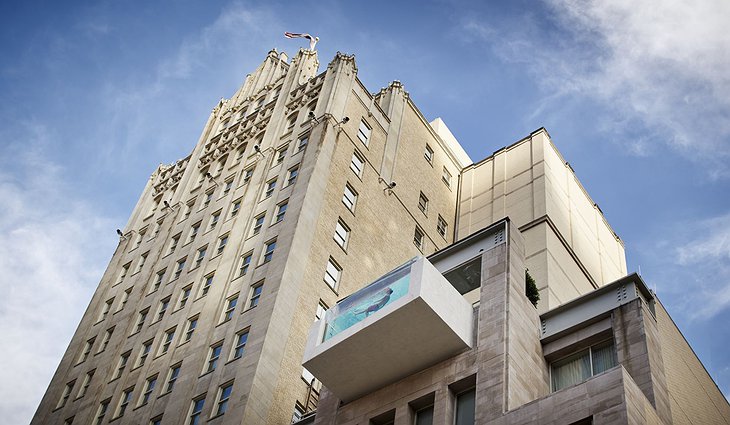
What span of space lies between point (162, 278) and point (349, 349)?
2709 cm

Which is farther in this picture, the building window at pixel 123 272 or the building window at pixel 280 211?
the building window at pixel 123 272

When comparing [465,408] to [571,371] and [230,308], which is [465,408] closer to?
[571,371]

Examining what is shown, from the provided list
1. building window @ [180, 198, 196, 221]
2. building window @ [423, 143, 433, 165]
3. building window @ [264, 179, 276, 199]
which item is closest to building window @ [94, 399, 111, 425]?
building window @ [264, 179, 276, 199]

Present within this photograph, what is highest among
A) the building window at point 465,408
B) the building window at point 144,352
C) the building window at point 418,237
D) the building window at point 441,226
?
the building window at point 441,226

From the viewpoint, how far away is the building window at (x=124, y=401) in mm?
46562

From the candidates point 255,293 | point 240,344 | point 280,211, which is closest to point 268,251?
point 255,293

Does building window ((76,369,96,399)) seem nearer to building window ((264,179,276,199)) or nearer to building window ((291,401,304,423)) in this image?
building window ((264,179,276,199))

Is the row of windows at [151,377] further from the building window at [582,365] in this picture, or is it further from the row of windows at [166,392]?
the building window at [582,365]

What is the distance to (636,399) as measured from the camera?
2483 cm

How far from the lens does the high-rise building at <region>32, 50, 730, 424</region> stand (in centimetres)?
3009

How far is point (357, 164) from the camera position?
57.6 metres

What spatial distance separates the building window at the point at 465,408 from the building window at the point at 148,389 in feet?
69.8

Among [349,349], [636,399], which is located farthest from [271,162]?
[636,399]

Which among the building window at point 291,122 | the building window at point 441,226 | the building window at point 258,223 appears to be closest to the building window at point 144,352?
the building window at point 258,223
